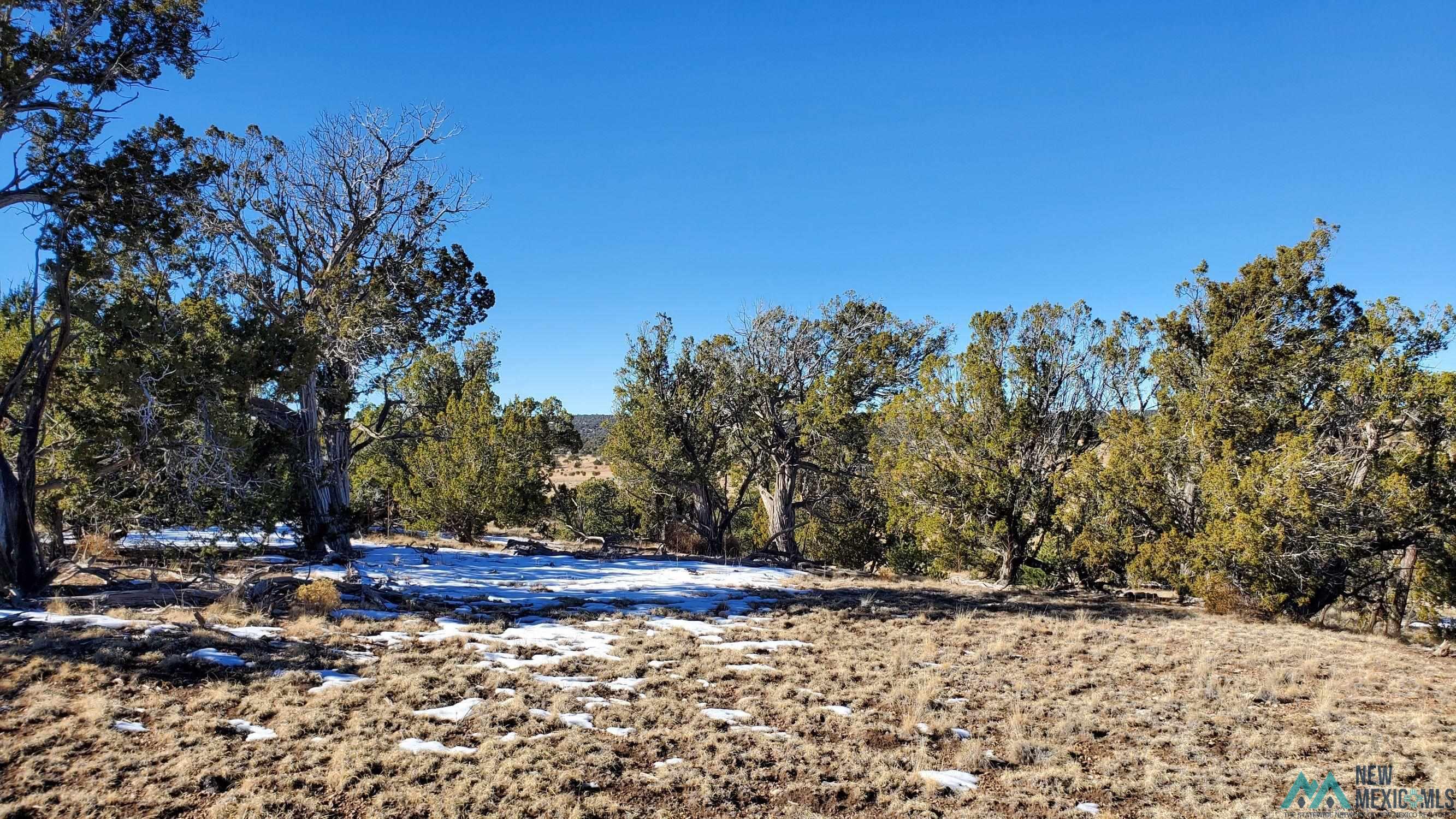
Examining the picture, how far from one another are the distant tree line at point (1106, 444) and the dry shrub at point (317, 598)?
38.9 feet

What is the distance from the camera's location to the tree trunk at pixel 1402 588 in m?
13.5

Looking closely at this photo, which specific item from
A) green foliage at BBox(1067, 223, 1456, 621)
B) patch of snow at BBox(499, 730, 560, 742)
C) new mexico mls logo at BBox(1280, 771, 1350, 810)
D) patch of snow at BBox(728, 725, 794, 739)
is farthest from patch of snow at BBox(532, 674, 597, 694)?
green foliage at BBox(1067, 223, 1456, 621)

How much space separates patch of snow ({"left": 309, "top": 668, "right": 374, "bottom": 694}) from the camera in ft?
23.4

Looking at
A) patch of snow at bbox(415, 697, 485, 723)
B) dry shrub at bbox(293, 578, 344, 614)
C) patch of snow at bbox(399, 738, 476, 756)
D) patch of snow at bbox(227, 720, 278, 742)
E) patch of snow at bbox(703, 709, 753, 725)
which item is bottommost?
patch of snow at bbox(703, 709, 753, 725)

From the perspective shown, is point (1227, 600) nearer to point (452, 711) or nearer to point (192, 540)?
point (452, 711)

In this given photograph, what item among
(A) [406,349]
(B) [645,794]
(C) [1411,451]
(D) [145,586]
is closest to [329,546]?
(A) [406,349]

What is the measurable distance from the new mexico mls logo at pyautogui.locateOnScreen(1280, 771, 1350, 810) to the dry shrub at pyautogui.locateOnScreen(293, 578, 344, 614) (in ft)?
39.1

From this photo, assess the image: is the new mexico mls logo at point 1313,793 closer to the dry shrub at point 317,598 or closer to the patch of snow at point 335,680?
the patch of snow at point 335,680

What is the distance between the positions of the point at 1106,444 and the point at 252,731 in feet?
58.6

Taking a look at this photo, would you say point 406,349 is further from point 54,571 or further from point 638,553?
point 638,553

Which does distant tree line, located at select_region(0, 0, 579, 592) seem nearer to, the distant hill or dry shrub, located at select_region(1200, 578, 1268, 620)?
the distant hill

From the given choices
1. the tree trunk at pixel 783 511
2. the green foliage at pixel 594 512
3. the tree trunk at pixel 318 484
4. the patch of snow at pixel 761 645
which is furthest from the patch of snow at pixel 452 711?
the green foliage at pixel 594 512

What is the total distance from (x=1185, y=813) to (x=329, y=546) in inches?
689

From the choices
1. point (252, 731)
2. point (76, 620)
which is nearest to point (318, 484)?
point (76, 620)
